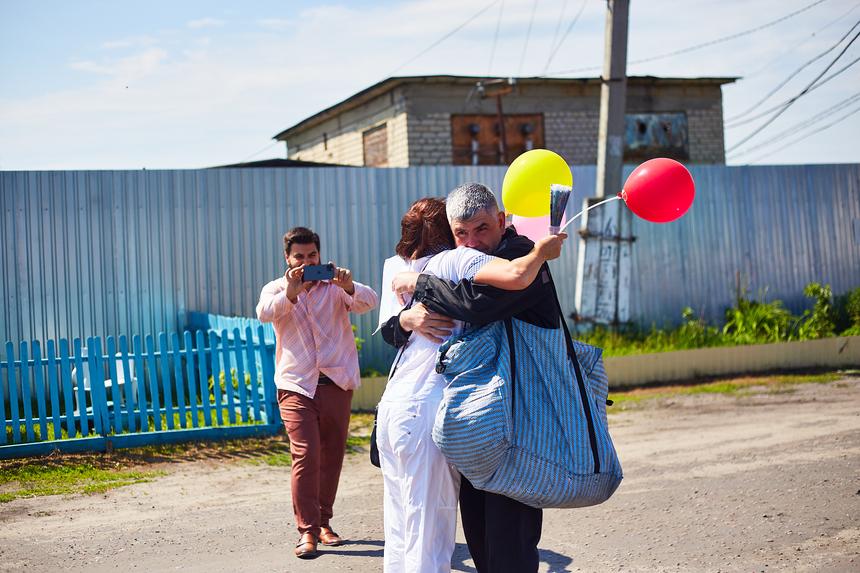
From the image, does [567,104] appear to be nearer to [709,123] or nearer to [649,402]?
[709,123]

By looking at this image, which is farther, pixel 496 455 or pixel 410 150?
pixel 410 150

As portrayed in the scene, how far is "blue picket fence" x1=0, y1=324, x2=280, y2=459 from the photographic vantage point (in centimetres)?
860

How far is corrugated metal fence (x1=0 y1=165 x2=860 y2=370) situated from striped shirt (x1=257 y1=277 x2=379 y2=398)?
249 inches

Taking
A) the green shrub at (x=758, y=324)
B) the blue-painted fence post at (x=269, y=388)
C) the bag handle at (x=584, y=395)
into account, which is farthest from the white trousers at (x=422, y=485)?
the green shrub at (x=758, y=324)

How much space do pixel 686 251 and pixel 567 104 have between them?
934 cm

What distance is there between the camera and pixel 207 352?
30.5 ft

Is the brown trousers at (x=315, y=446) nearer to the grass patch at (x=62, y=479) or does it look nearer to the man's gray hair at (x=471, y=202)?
the man's gray hair at (x=471, y=202)

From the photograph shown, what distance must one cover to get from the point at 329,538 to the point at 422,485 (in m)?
2.36

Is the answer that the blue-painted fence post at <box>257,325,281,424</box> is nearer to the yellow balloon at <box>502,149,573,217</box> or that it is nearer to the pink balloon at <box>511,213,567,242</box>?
the pink balloon at <box>511,213,567,242</box>

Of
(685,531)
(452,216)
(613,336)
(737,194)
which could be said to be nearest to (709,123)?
(737,194)

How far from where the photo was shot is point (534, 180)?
4.07 metres

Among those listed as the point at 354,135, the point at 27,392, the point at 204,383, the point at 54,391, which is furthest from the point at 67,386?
the point at 354,135

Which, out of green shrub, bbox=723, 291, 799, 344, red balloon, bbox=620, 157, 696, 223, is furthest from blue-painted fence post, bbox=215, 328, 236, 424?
green shrub, bbox=723, 291, 799, 344

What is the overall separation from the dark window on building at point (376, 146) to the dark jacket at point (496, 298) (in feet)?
62.2
